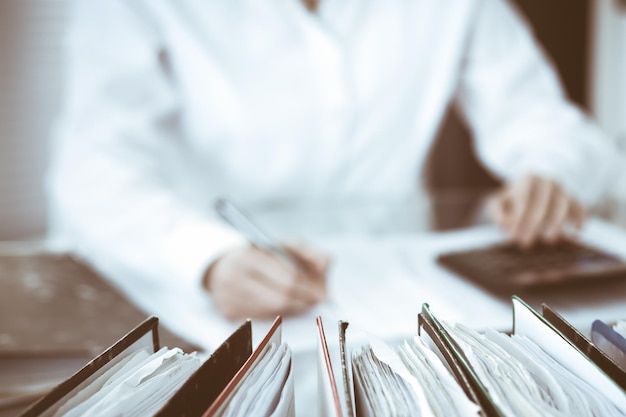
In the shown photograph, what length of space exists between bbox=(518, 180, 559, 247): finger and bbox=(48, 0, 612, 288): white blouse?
0.09m

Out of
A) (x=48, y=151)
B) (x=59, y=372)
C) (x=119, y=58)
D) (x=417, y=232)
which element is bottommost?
(x=59, y=372)

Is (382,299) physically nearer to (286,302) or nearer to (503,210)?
(286,302)

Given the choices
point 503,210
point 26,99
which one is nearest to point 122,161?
point 503,210

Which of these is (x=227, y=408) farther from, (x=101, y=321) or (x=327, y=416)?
(x=101, y=321)

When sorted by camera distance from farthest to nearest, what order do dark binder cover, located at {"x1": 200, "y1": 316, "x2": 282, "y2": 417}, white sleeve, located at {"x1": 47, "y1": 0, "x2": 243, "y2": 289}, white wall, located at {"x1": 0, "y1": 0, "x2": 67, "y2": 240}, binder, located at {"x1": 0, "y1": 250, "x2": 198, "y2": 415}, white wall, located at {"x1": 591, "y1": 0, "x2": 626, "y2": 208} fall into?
white wall, located at {"x1": 591, "y1": 0, "x2": 626, "y2": 208} < white wall, located at {"x1": 0, "y1": 0, "x2": 67, "y2": 240} < white sleeve, located at {"x1": 47, "y1": 0, "x2": 243, "y2": 289} < binder, located at {"x1": 0, "y1": 250, "x2": 198, "y2": 415} < dark binder cover, located at {"x1": 200, "y1": 316, "x2": 282, "y2": 417}

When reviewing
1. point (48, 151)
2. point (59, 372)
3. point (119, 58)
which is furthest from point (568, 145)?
point (48, 151)

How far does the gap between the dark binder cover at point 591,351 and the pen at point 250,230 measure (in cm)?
32

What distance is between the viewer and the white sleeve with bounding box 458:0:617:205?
39.3 inches

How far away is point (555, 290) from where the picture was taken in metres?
0.61

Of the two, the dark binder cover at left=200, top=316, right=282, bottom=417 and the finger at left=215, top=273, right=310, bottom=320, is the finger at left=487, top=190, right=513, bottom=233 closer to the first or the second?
the finger at left=215, top=273, right=310, bottom=320

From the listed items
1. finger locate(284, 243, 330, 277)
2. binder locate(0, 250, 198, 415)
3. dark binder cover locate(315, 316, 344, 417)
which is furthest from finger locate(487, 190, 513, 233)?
dark binder cover locate(315, 316, 344, 417)

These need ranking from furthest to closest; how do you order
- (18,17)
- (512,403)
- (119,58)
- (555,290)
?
(18,17) → (119,58) → (555,290) → (512,403)

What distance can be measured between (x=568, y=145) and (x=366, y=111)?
1.17 feet

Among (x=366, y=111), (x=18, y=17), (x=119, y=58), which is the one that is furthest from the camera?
(x=18, y=17)
